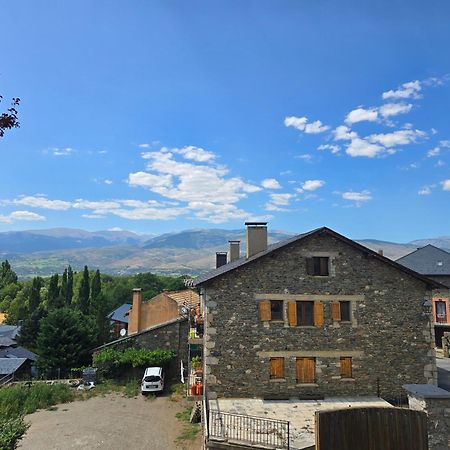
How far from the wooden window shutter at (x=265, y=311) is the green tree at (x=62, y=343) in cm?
2255

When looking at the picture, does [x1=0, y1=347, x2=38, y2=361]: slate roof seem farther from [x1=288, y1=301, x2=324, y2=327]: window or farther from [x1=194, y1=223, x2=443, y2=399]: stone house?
[x1=288, y1=301, x2=324, y2=327]: window

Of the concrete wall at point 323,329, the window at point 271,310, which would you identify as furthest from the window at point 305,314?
the window at point 271,310

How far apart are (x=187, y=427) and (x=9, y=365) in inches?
869

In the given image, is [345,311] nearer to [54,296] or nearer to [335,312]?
[335,312]

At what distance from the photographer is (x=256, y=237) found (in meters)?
21.8

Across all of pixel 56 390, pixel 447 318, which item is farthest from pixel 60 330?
pixel 447 318

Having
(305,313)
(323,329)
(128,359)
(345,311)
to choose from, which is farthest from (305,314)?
(128,359)

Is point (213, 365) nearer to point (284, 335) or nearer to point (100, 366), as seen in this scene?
point (284, 335)

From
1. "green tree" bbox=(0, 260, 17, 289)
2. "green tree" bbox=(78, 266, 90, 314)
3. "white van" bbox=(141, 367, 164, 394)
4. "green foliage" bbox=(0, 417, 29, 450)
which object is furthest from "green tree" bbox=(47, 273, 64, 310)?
"green foliage" bbox=(0, 417, 29, 450)

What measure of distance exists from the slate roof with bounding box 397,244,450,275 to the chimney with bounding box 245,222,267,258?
59.3 feet

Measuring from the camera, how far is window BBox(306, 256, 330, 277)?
62.4 ft

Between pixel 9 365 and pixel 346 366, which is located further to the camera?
pixel 9 365

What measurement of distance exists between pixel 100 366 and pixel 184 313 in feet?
22.7

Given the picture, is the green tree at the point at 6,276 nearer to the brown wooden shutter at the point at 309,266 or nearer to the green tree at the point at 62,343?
the green tree at the point at 62,343
